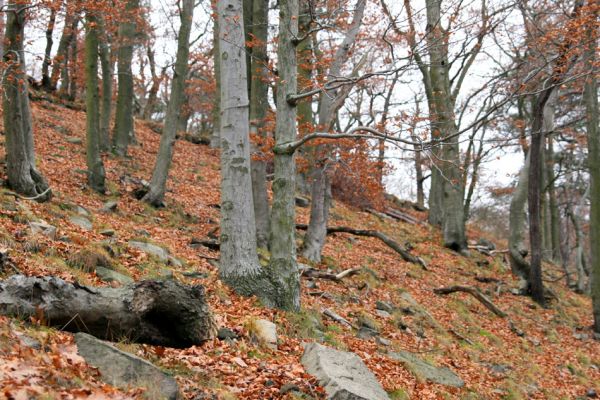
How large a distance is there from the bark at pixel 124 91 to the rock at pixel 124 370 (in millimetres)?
12678

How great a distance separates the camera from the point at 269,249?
422 inches

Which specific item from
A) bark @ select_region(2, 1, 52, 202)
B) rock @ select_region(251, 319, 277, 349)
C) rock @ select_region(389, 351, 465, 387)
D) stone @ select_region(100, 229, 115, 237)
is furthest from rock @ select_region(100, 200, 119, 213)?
rock @ select_region(389, 351, 465, 387)

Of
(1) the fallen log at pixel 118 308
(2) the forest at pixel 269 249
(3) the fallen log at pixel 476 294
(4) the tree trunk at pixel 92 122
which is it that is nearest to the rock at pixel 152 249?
(2) the forest at pixel 269 249

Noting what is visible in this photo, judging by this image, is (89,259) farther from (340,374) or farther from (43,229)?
(340,374)

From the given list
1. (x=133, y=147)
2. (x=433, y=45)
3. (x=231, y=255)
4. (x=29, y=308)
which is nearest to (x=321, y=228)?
(x=231, y=255)

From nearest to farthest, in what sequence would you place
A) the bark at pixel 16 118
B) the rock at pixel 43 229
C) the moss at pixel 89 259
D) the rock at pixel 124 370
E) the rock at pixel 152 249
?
the rock at pixel 124 370 < the moss at pixel 89 259 < the rock at pixel 43 229 < the rock at pixel 152 249 < the bark at pixel 16 118

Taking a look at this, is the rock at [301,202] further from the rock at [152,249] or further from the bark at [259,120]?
the rock at [152,249]

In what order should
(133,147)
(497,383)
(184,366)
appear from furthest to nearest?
(133,147)
(497,383)
(184,366)

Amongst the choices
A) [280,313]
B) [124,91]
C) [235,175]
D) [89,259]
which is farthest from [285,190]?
[124,91]

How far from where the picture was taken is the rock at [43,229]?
7.09 m

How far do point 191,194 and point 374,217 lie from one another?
797 centimetres

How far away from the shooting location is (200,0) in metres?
19.7

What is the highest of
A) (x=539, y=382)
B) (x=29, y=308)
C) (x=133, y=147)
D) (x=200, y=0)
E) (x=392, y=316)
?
(x=200, y=0)

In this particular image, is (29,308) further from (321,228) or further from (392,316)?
(321,228)
